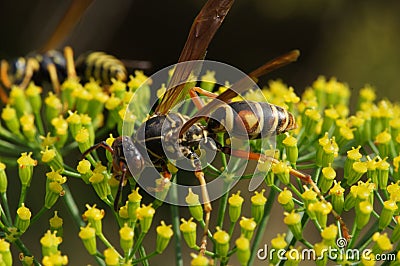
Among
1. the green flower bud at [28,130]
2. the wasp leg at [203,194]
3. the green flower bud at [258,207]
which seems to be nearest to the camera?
the wasp leg at [203,194]

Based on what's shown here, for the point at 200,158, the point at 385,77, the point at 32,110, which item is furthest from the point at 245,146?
the point at 385,77

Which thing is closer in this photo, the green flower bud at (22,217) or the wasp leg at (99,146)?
the green flower bud at (22,217)

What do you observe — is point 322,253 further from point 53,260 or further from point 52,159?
point 52,159

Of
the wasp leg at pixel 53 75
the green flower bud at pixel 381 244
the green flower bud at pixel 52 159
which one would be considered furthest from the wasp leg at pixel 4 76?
the green flower bud at pixel 381 244

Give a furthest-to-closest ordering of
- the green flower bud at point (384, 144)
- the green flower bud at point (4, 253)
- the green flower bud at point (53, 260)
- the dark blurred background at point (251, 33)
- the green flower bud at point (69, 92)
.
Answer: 1. the dark blurred background at point (251, 33)
2. the green flower bud at point (69, 92)
3. the green flower bud at point (384, 144)
4. the green flower bud at point (4, 253)
5. the green flower bud at point (53, 260)

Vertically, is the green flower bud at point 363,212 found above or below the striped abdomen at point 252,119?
below

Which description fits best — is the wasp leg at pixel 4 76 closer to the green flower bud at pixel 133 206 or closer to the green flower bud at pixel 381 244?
the green flower bud at pixel 133 206

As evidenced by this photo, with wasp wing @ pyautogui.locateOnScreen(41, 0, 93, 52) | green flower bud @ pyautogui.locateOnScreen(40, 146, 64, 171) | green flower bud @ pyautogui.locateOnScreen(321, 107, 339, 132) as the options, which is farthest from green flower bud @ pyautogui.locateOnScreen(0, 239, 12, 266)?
wasp wing @ pyautogui.locateOnScreen(41, 0, 93, 52)
